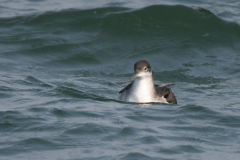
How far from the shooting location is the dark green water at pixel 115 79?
6641 millimetres

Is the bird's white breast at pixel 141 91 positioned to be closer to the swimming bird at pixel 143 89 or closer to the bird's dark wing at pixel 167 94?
the swimming bird at pixel 143 89

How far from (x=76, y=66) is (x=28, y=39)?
2635 mm

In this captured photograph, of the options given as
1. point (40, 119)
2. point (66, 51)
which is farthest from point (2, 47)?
point (40, 119)

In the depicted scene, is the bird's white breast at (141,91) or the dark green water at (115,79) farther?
the bird's white breast at (141,91)

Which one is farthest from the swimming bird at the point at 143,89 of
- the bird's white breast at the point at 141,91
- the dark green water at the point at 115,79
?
the dark green water at the point at 115,79

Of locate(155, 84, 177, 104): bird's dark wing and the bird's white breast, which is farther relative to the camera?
locate(155, 84, 177, 104): bird's dark wing

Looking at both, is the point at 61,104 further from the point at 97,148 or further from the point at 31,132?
the point at 97,148

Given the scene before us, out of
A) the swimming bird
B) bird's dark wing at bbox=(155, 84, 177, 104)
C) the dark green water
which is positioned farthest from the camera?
bird's dark wing at bbox=(155, 84, 177, 104)

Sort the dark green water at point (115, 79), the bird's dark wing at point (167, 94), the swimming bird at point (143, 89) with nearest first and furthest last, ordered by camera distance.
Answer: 1. the dark green water at point (115, 79)
2. the swimming bird at point (143, 89)
3. the bird's dark wing at point (167, 94)

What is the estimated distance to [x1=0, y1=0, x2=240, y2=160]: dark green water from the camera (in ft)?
21.8

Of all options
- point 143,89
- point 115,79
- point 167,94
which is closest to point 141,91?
point 143,89

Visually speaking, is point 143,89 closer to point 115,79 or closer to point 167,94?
point 167,94

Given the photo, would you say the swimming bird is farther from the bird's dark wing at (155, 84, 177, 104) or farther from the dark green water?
the dark green water

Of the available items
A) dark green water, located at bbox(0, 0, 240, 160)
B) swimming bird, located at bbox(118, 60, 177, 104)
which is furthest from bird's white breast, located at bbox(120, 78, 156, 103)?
dark green water, located at bbox(0, 0, 240, 160)
